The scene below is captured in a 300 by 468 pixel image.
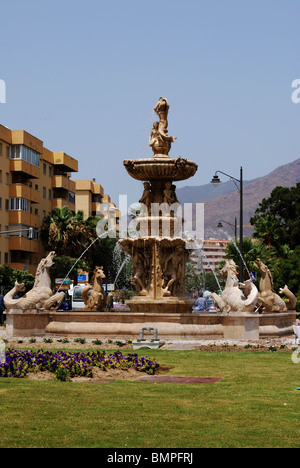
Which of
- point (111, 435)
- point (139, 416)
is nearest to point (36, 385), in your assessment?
point (139, 416)

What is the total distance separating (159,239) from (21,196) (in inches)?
1760

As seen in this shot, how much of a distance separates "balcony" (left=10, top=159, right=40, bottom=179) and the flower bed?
179ft

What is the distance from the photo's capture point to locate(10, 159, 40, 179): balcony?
68.5m

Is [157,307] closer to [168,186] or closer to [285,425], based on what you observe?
[168,186]

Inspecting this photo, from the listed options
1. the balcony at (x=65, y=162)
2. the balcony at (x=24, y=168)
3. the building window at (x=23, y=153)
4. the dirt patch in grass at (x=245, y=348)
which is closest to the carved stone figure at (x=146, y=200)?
the dirt patch in grass at (x=245, y=348)

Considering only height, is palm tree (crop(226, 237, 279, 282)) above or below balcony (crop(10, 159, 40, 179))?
below

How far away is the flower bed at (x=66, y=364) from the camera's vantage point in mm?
13844

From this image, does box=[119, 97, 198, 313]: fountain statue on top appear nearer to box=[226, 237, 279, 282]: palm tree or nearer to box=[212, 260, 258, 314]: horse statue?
box=[212, 260, 258, 314]: horse statue

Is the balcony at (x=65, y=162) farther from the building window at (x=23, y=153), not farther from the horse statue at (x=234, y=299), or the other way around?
the horse statue at (x=234, y=299)

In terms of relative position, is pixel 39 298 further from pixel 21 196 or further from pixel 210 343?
pixel 21 196

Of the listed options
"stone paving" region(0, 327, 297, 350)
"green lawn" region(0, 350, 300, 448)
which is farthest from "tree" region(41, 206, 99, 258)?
"green lawn" region(0, 350, 300, 448)

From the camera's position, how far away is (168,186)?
87.3 feet

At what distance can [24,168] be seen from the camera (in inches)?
2731

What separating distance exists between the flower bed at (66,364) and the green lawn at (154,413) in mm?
601
